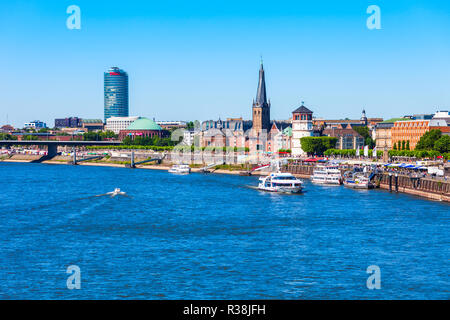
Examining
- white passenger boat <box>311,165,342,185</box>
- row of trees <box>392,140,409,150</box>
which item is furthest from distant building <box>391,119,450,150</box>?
white passenger boat <box>311,165,342,185</box>

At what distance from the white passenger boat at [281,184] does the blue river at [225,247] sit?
25.9 feet

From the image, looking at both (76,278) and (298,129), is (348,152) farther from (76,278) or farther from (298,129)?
(76,278)

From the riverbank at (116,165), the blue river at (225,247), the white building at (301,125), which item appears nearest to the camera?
the blue river at (225,247)

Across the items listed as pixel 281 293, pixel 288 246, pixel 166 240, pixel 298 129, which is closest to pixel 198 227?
pixel 166 240

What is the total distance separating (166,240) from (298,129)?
374ft

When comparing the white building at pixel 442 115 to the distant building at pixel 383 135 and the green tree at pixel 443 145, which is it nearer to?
the distant building at pixel 383 135

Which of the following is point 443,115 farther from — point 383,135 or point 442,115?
point 383,135

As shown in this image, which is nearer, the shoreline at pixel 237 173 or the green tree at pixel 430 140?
the shoreline at pixel 237 173

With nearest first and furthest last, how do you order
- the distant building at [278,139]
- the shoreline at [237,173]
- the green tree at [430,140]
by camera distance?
the shoreline at [237,173]
the green tree at [430,140]
the distant building at [278,139]

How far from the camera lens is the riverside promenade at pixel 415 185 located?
68.4 meters

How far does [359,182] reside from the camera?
8494cm

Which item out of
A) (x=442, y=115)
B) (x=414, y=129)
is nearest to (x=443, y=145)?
(x=414, y=129)

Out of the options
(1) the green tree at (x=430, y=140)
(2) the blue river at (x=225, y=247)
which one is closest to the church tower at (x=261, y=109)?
(1) the green tree at (x=430, y=140)

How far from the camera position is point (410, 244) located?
41.7 metres
